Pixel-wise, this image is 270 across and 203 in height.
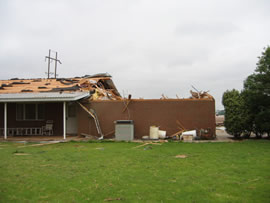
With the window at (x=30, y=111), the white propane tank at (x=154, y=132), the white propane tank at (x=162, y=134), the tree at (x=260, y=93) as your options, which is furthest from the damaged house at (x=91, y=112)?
the tree at (x=260, y=93)

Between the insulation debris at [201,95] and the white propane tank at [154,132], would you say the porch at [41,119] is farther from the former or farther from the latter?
the insulation debris at [201,95]

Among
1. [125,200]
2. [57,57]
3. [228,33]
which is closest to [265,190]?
[125,200]

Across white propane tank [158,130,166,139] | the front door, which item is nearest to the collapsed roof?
the front door

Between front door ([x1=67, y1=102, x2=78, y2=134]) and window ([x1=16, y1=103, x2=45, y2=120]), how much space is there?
1.86 m

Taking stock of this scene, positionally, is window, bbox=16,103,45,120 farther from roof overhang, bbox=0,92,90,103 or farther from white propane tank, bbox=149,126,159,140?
white propane tank, bbox=149,126,159,140

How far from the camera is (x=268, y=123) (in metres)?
13.0

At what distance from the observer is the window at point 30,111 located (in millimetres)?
17734

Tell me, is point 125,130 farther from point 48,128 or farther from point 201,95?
point 48,128

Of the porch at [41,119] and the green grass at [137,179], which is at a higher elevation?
the porch at [41,119]

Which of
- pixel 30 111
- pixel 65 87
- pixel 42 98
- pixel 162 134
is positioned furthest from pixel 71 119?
pixel 162 134

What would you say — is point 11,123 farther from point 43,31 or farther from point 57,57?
point 57,57

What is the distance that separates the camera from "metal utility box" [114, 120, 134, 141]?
1446 centimetres

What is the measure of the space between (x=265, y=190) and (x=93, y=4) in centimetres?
1338

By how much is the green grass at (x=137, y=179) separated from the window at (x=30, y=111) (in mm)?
9422
